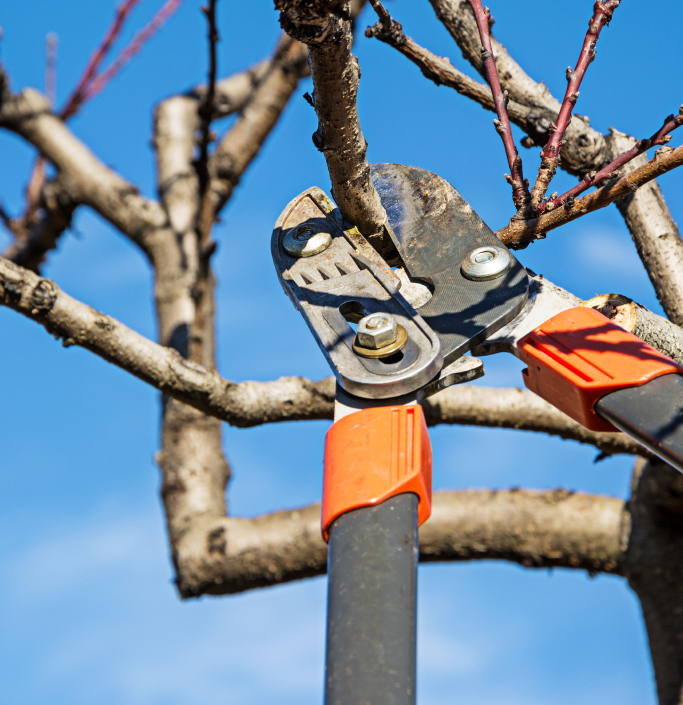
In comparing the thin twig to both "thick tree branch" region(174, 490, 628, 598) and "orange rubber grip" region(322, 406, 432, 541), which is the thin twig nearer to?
"thick tree branch" region(174, 490, 628, 598)

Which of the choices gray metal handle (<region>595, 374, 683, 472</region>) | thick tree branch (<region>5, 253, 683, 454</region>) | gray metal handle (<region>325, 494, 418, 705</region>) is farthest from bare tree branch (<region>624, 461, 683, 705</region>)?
gray metal handle (<region>325, 494, 418, 705</region>)

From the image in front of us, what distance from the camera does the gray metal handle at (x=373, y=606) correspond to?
1.09m

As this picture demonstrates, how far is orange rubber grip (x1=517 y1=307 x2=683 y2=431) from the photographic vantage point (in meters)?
1.44

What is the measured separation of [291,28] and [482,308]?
2.31 feet

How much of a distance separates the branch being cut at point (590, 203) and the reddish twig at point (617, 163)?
1 cm

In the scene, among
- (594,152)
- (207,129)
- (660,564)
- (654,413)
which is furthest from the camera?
(207,129)

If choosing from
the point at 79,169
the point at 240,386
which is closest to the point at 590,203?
the point at 240,386

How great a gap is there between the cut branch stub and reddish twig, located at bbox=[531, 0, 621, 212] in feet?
1.13

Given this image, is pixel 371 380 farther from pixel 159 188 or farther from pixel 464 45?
pixel 159 188

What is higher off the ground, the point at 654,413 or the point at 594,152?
the point at 594,152

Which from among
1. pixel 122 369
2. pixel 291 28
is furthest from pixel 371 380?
pixel 122 369

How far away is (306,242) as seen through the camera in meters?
1.83

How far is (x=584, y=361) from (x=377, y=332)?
378 millimetres

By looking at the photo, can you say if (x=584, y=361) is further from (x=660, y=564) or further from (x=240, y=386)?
(x=660, y=564)
